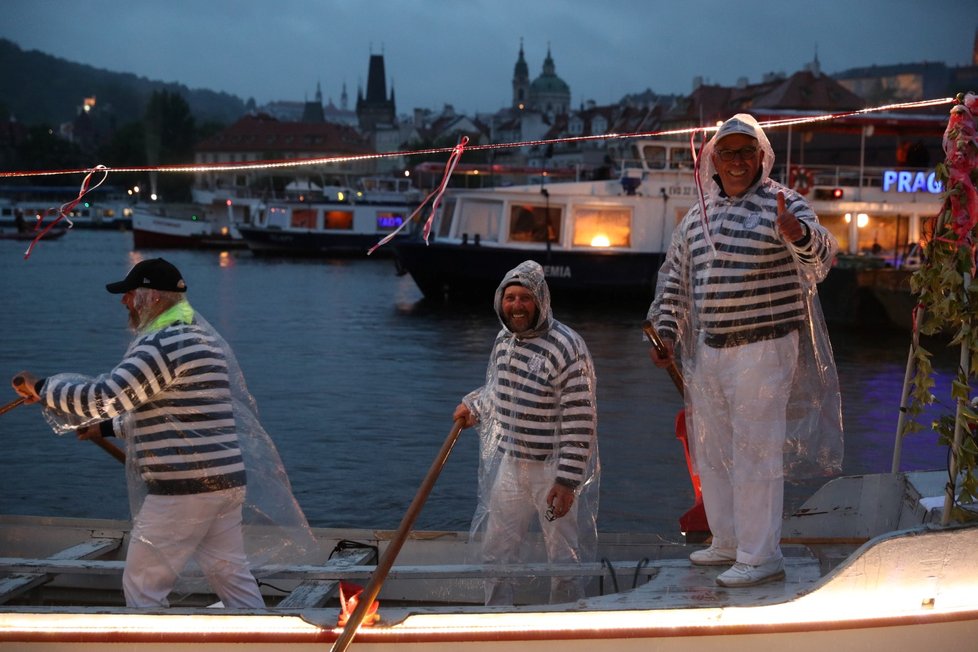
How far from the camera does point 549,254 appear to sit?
90.9ft

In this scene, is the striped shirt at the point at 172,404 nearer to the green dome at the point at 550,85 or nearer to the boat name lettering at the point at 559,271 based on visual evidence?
the boat name lettering at the point at 559,271

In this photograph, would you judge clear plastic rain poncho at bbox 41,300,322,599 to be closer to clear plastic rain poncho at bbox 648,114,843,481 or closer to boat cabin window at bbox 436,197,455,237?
clear plastic rain poncho at bbox 648,114,843,481

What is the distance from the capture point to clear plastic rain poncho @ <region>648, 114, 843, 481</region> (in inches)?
174

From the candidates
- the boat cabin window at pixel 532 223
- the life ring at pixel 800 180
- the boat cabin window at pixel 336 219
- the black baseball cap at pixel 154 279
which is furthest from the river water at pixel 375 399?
the boat cabin window at pixel 336 219

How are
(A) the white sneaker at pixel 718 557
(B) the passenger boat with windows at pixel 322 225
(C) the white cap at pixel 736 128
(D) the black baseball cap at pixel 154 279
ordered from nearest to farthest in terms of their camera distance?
1. (C) the white cap at pixel 736 128
2. (D) the black baseball cap at pixel 154 279
3. (A) the white sneaker at pixel 718 557
4. (B) the passenger boat with windows at pixel 322 225

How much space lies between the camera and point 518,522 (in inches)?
197

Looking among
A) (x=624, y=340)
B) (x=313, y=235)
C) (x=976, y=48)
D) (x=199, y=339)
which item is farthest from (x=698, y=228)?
(x=976, y=48)

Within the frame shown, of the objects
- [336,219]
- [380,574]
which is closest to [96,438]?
[380,574]

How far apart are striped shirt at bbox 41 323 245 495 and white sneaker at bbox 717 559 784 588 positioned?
194cm

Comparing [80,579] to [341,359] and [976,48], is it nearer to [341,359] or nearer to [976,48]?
[341,359]

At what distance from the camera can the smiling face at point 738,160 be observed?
4.40 metres

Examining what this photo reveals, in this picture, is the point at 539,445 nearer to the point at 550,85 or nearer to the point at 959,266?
the point at 959,266

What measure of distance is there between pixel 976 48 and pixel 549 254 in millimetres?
80667

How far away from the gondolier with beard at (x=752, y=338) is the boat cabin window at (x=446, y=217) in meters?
25.0
